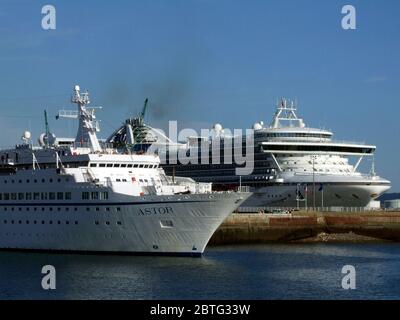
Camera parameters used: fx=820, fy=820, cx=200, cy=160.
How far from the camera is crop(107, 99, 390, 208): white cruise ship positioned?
79125 mm

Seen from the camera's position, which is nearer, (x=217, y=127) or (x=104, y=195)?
(x=104, y=195)

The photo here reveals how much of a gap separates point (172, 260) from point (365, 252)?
51.4 feet

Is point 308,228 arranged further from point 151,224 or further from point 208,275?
point 208,275

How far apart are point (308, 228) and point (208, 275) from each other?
27.1 m

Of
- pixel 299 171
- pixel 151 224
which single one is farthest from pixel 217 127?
pixel 151 224

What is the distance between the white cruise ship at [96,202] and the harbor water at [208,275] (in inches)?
42.4

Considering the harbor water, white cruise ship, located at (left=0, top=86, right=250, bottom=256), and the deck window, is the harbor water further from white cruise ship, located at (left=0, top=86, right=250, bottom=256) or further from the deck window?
the deck window

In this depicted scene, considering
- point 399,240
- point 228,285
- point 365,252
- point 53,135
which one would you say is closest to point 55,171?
point 53,135

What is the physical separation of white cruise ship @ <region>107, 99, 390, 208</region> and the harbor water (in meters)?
22.4

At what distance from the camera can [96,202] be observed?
168 ft

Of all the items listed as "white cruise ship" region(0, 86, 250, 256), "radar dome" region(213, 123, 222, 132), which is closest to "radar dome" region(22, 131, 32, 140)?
"white cruise ship" region(0, 86, 250, 256)

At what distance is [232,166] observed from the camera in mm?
88375

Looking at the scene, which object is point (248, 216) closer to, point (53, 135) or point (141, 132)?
point (53, 135)

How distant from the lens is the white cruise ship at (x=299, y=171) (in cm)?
7912
